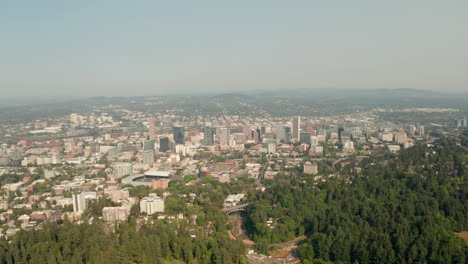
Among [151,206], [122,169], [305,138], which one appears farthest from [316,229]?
[305,138]

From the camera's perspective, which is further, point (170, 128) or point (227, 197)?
point (170, 128)

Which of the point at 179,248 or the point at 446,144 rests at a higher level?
the point at 446,144

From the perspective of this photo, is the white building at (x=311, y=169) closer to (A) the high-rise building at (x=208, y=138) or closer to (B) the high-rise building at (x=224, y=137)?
(B) the high-rise building at (x=224, y=137)

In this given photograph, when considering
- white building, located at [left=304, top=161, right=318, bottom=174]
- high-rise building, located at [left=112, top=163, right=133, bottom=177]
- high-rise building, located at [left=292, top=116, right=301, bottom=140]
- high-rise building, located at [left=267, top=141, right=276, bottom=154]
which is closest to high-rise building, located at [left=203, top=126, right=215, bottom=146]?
high-rise building, located at [left=267, top=141, right=276, bottom=154]

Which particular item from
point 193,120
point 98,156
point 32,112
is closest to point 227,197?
point 98,156

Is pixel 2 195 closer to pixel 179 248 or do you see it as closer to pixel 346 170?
pixel 179 248

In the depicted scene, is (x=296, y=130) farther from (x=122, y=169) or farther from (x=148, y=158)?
(x=122, y=169)

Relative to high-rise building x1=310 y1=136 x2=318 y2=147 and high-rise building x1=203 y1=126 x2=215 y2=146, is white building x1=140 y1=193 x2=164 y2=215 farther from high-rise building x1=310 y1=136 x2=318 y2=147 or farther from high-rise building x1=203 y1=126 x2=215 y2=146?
high-rise building x1=310 y1=136 x2=318 y2=147

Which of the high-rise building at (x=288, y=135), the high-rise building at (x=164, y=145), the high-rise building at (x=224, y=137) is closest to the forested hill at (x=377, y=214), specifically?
the high-rise building at (x=224, y=137)
